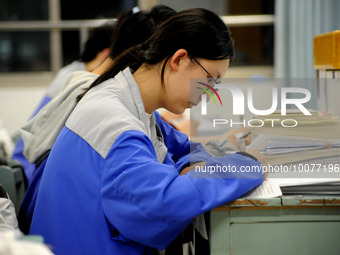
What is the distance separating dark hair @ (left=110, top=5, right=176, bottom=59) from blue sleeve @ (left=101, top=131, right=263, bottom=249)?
0.76 meters

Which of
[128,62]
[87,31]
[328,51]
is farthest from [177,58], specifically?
[87,31]

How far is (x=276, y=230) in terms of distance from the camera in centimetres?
106

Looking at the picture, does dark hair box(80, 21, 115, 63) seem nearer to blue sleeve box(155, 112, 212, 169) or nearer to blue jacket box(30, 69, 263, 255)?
blue sleeve box(155, 112, 212, 169)

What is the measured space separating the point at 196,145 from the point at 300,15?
8.91 ft

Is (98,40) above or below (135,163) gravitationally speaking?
above

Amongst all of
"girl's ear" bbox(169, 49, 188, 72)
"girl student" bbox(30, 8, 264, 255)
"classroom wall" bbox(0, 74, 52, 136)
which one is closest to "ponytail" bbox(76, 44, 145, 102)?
"girl student" bbox(30, 8, 264, 255)

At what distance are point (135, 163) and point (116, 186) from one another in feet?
0.22

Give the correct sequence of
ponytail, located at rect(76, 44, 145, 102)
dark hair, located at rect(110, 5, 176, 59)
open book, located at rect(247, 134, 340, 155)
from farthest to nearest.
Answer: dark hair, located at rect(110, 5, 176, 59) < ponytail, located at rect(76, 44, 145, 102) < open book, located at rect(247, 134, 340, 155)

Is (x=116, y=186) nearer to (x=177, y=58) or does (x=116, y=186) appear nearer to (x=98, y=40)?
(x=177, y=58)

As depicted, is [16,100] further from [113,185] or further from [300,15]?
[113,185]

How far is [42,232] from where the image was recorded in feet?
3.72

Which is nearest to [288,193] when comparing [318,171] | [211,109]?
[318,171]

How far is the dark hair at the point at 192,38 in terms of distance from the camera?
3.84 feet

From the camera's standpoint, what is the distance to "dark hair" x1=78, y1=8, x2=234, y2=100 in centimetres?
117
